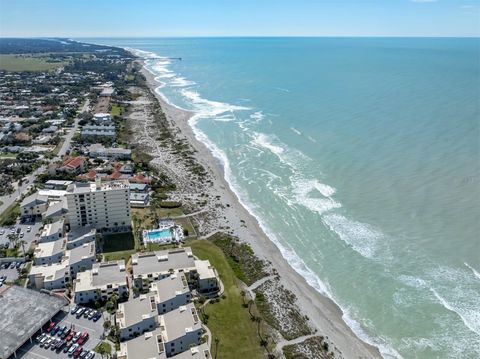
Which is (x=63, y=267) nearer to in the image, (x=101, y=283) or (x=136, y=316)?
(x=101, y=283)

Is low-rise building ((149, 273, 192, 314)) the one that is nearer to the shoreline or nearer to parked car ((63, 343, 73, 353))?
parked car ((63, 343, 73, 353))

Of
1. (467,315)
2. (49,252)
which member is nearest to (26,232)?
(49,252)

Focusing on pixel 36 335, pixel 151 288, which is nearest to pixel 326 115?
pixel 151 288

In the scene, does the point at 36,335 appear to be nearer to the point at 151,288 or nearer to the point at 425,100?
the point at 151,288

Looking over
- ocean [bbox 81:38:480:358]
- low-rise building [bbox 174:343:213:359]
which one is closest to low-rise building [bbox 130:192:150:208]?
ocean [bbox 81:38:480:358]

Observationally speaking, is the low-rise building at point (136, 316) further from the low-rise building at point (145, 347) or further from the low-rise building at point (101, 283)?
the low-rise building at point (101, 283)

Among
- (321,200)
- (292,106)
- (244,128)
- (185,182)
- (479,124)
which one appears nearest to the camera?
(321,200)

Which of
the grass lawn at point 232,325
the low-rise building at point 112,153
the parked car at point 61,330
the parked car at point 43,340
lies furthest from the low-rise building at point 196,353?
the low-rise building at point 112,153
